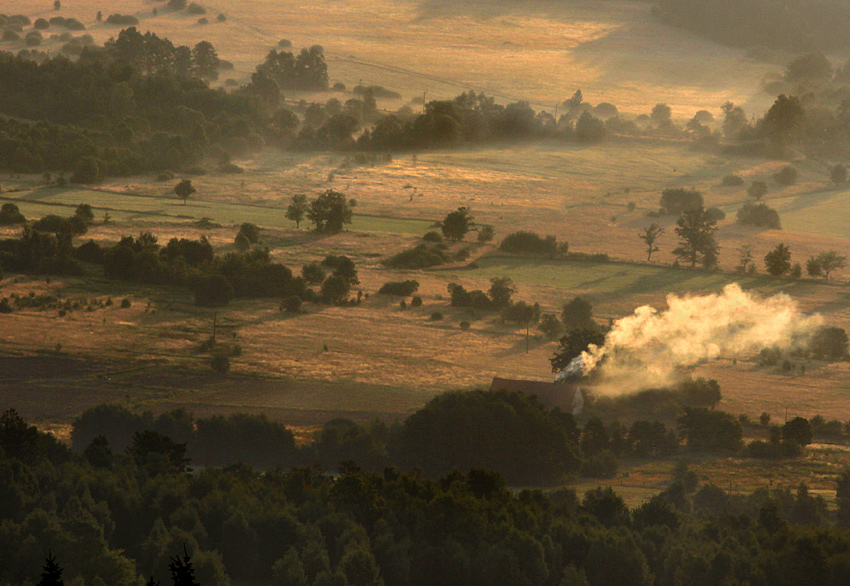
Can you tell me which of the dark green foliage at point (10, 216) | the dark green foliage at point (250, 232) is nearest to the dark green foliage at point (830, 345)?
the dark green foliage at point (250, 232)

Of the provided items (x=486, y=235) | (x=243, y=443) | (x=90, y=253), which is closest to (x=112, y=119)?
(x=486, y=235)

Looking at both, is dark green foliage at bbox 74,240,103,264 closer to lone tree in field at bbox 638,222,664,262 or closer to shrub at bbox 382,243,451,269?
shrub at bbox 382,243,451,269

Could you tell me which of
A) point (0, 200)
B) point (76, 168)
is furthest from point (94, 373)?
point (76, 168)

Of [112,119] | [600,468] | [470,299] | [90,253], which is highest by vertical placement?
[112,119]

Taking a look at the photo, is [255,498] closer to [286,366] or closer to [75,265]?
[286,366]

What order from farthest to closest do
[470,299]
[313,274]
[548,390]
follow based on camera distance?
1. [313,274]
2. [470,299]
3. [548,390]

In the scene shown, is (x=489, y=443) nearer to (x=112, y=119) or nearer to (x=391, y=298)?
(x=391, y=298)

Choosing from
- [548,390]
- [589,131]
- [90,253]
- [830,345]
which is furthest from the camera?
[589,131]

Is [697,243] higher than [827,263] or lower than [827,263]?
higher
